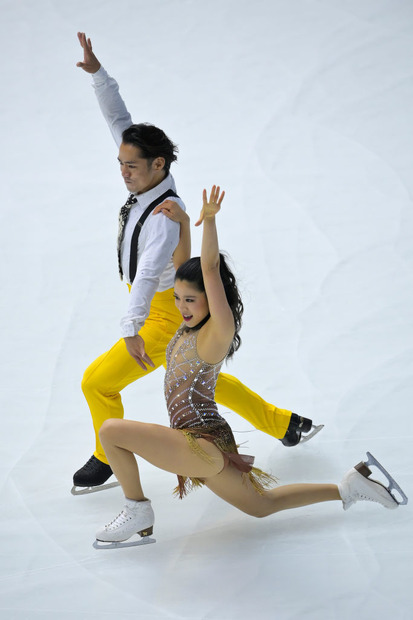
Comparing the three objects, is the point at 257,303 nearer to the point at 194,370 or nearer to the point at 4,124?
the point at 194,370

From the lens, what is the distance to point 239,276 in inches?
221

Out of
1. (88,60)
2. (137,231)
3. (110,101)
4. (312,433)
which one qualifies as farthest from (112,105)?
(312,433)

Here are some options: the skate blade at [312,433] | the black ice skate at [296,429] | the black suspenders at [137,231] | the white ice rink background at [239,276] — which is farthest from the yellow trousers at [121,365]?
the skate blade at [312,433]

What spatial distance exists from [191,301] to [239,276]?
8.68 ft

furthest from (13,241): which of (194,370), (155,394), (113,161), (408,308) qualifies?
(194,370)

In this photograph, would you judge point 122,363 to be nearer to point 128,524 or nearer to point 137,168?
point 128,524

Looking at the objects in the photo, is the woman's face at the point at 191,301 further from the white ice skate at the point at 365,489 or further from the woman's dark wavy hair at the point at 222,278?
the white ice skate at the point at 365,489

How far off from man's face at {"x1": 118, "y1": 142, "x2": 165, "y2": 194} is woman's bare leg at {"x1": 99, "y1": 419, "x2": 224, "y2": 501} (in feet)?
3.10

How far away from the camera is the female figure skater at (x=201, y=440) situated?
9.56 feet

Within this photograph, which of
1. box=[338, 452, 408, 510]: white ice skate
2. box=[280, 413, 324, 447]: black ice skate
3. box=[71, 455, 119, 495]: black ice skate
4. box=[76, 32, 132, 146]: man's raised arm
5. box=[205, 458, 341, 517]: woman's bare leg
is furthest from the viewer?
box=[280, 413, 324, 447]: black ice skate

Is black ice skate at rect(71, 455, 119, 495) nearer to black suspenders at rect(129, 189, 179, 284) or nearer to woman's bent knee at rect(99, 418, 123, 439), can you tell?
woman's bent knee at rect(99, 418, 123, 439)

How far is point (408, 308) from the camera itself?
4.97 metres

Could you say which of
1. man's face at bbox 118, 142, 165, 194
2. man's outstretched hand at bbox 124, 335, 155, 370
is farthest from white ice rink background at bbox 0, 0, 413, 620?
man's face at bbox 118, 142, 165, 194

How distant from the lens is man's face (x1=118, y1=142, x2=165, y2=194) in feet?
11.1
